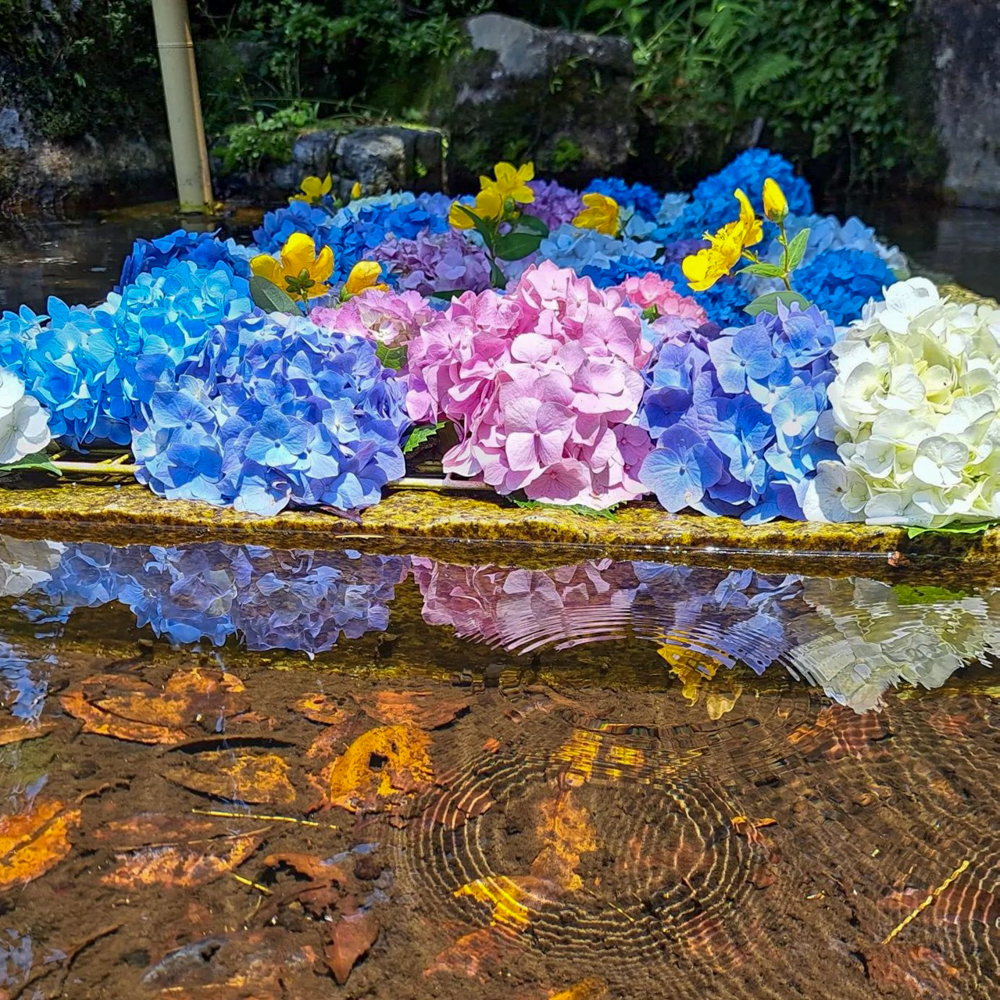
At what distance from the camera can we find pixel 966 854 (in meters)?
1.45

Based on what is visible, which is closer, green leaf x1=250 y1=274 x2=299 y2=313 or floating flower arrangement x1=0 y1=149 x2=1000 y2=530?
floating flower arrangement x1=0 y1=149 x2=1000 y2=530

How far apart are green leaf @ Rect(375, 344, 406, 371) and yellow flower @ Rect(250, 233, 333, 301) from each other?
1.13 ft

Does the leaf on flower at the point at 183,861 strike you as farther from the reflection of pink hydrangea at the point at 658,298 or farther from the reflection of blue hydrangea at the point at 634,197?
the reflection of blue hydrangea at the point at 634,197

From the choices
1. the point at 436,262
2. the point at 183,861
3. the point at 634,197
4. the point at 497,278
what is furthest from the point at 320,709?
the point at 634,197

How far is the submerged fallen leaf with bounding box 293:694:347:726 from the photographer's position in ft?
5.66

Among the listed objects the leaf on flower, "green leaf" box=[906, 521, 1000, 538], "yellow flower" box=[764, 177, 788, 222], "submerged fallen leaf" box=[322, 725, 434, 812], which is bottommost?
"green leaf" box=[906, 521, 1000, 538]

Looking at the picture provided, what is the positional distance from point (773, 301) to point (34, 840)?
2.10 m

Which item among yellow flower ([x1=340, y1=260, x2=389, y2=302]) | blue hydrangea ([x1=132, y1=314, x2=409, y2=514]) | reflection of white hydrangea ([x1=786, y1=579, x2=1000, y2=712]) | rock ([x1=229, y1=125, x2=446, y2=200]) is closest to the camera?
reflection of white hydrangea ([x1=786, y1=579, x2=1000, y2=712])

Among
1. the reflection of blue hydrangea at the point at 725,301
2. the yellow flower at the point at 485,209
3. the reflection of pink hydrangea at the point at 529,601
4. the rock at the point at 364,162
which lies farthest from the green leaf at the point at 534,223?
the rock at the point at 364,162

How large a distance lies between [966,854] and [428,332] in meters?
1.71

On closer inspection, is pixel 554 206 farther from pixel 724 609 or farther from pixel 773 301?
pixel 724 609

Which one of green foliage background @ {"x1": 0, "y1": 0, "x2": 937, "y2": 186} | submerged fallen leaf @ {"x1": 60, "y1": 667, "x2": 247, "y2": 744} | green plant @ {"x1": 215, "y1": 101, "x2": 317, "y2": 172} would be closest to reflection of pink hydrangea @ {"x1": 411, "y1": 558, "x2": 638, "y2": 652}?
submerged fallen leaf @ {"x1": 60, "y1": 667, "x2": 247, "y2": 744}

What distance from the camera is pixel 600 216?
4.34 meters

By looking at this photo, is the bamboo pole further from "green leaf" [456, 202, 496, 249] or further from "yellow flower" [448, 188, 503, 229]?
"green leaf" [456, 202, 496, 249]
